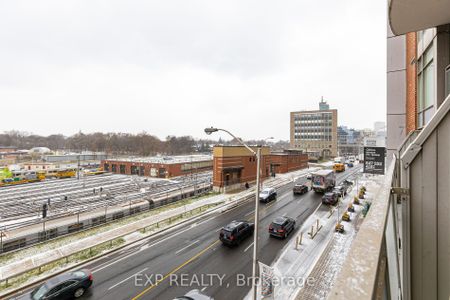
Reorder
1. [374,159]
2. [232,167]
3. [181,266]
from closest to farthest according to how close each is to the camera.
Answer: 1. [181,266]
2. [374,159]
3. [232,167]

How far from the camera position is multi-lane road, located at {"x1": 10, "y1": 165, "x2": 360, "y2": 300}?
449 inches

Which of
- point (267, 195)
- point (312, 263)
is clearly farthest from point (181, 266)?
point (267, 195)

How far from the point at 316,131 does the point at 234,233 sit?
337 feet

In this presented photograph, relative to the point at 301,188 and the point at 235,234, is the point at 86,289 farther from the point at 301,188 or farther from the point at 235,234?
the point at 301,188

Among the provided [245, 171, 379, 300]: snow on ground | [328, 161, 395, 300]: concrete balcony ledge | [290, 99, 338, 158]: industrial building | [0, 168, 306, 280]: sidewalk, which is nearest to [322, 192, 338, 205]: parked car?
[245, 171, 379, 300]: snow on ground

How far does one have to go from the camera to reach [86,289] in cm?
1162

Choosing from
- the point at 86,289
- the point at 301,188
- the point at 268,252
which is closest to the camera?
the point at 86,289

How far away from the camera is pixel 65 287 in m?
10.8

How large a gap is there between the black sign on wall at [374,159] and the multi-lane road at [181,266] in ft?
25.8

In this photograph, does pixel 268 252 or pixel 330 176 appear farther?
pixel 330 176

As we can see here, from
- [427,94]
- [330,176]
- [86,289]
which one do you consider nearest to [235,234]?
[86,289]

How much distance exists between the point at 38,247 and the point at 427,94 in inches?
1004

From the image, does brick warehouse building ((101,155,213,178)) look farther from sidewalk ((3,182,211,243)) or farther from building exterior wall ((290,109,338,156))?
building exterior wall ((290,109,338,156))

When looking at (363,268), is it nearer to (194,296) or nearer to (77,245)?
(194,296)
